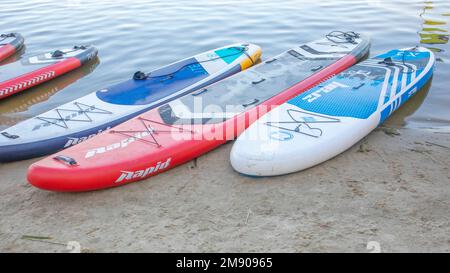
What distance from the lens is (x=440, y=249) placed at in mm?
3428

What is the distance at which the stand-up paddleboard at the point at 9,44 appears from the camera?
32.3ft

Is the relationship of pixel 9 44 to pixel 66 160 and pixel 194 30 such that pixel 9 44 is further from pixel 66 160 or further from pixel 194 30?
pixel 66 160

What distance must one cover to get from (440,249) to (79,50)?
329 inches

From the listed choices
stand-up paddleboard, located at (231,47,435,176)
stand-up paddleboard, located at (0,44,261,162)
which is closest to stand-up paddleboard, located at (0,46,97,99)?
stand-up paddleboard, located at (0,44,261,162)

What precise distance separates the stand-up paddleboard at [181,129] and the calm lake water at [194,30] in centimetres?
182

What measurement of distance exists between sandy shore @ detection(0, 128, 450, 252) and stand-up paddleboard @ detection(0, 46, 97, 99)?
3.09 metres

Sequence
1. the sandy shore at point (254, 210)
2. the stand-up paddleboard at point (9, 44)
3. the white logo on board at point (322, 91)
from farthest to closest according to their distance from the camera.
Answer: the stand-up paddleboard at point (9, 44), the white logo on board at point (322, 91), the sandy shore at point (254, 210)

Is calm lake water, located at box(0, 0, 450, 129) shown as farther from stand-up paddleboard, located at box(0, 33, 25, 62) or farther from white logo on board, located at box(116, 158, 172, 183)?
white logo on board, located at box(116, 158, 172, 183)

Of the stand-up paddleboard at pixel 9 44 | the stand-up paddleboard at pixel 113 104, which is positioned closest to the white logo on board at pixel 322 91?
the stand-up paddleboard at pixel 113 104

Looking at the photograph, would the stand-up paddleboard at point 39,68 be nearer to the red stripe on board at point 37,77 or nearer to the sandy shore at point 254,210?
the red stripe on board at point 37,77

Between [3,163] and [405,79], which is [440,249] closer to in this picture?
[405,79]

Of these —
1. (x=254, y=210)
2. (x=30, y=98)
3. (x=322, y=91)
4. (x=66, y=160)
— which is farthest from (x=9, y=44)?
(x=254, y=210)

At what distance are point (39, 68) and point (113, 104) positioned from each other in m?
2.92

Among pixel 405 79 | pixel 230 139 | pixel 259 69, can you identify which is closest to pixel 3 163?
pixel 230 139
